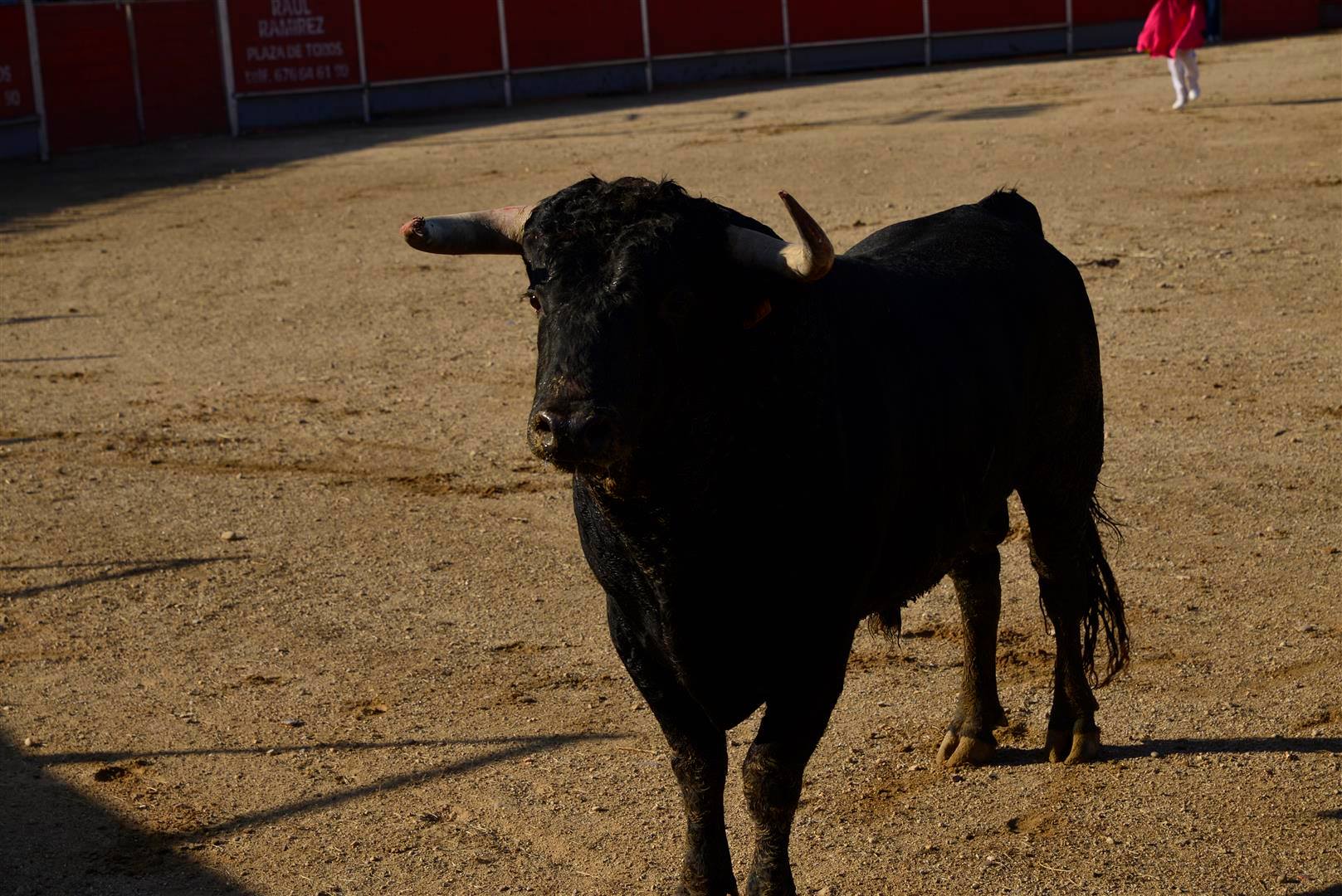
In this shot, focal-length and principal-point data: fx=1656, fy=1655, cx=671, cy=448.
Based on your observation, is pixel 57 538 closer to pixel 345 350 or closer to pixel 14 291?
pixel 345 350

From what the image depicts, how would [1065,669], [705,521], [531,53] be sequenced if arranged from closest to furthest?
[705,521] → [1065,669] → [531,53]

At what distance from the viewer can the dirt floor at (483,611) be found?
4125 millimetres

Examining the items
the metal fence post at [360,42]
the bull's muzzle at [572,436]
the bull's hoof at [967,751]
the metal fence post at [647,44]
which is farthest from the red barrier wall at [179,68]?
the bull's muzzle at [572,436]

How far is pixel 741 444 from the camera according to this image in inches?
133

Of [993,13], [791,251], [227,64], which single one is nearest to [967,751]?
[791,251]

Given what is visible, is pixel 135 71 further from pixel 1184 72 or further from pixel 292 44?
pixel 1184 72

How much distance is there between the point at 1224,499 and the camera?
6.46m

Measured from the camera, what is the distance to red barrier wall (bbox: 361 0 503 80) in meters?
22.6

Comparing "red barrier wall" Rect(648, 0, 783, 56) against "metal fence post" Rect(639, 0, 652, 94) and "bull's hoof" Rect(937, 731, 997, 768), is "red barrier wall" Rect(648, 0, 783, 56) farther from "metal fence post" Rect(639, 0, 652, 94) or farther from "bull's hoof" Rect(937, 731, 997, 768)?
"bull's hoof" Rect(937, 731, 997, 768)

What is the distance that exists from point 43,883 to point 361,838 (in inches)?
30.0

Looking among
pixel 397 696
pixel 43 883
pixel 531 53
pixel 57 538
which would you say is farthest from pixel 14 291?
pixel 531 53

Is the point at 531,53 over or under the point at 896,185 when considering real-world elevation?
over

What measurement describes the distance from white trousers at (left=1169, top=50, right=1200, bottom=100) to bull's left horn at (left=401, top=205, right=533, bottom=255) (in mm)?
14230

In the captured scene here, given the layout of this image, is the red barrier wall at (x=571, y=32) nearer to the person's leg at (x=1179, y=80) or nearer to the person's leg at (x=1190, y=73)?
the person's leg at (x=1190, y=73)
